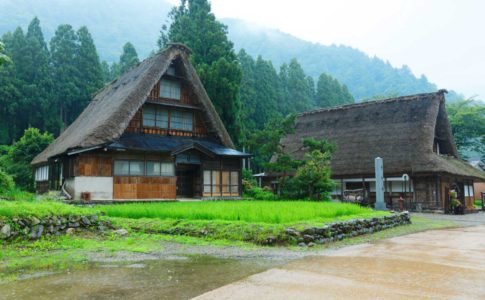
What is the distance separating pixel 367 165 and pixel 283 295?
1865cm

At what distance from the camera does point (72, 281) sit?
189 inches

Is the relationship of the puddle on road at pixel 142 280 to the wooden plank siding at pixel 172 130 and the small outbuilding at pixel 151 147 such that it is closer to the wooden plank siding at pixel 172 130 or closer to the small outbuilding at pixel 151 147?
the small outbuilding at pixel 151 147

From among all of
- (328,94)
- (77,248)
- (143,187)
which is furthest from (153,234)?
(328,94)

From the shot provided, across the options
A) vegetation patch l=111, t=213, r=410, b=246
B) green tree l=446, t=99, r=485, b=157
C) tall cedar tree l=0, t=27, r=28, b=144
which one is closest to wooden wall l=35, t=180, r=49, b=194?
tall cedar tree l=0, t=27, r=28, b=144

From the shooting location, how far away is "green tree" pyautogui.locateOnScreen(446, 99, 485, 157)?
30969 mm

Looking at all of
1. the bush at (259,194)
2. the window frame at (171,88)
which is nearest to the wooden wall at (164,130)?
the window frame at (171,88)

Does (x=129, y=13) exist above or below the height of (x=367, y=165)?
above

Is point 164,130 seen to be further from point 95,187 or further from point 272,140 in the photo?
point 272,140

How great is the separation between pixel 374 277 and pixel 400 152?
694 inches

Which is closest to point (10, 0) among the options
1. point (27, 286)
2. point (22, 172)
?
point (22, 172)

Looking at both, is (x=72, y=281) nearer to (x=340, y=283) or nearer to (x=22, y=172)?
(x=340, y=283)

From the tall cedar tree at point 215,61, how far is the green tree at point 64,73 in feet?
32.2

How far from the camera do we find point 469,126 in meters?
31.4

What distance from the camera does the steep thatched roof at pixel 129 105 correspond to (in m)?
15.9
